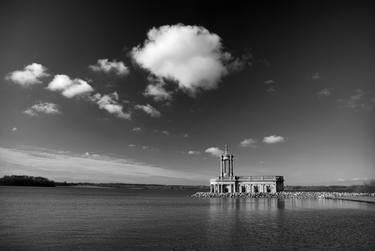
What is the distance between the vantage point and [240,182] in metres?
118

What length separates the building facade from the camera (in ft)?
376

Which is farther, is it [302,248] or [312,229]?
[312,229]

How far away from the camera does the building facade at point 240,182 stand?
115 meters

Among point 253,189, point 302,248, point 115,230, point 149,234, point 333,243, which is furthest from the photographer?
point 253,189

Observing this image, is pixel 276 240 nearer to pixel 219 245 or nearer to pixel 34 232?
pixel 219 245

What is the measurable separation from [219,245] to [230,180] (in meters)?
93.6

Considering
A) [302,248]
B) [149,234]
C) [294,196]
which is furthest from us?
[294,196]

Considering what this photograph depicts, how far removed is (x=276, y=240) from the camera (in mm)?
27562

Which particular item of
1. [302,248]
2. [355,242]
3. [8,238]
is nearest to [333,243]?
[355,242]

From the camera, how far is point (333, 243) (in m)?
26.5

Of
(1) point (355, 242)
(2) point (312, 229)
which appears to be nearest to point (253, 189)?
(2) point (312, 229)

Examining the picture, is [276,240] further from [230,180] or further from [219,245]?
[230,180]

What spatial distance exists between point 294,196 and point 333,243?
85.5 metres

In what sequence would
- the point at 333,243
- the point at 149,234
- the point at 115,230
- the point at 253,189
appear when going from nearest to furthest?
the point at 333,243 < the point at 149,234 < the point at 115,230 < the point at 253,189
